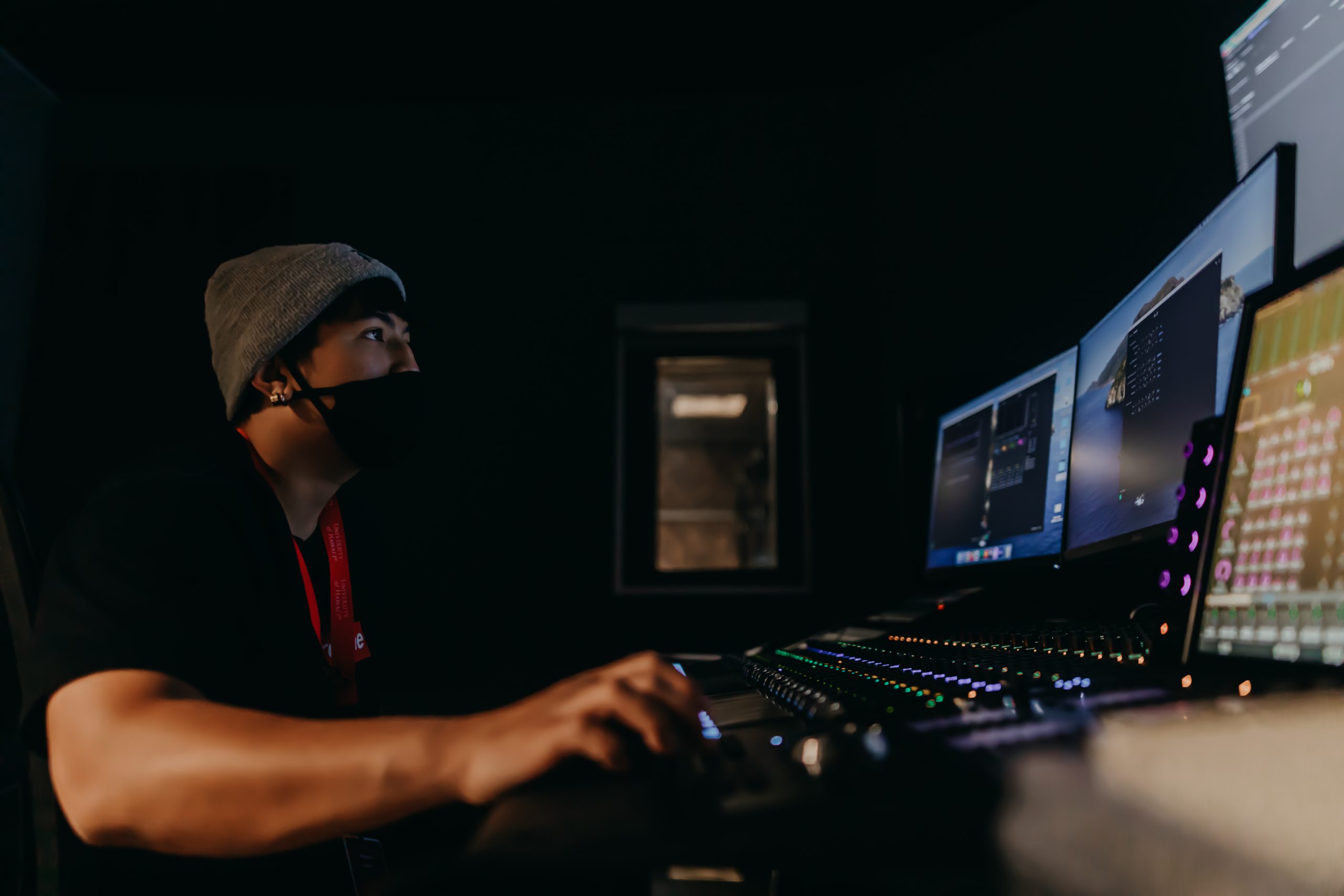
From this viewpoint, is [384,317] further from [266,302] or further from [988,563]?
[988,563]

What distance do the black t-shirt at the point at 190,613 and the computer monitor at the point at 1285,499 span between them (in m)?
0.85

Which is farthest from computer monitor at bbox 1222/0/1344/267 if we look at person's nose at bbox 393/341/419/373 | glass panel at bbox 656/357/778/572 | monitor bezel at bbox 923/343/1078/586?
glass panel at bbox 656/357/778/572

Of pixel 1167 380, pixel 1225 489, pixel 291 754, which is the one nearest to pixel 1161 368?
pixel 1167 380

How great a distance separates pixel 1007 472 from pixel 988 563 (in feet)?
0.58

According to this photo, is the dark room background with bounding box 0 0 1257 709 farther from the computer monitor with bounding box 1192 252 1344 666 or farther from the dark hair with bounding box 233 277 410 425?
the computer monitor with bounding box 1192 252 1344 666

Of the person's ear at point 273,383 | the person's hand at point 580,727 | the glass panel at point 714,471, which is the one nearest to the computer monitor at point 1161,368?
the person's hand at point 580,727

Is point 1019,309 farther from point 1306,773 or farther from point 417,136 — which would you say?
point 417,136

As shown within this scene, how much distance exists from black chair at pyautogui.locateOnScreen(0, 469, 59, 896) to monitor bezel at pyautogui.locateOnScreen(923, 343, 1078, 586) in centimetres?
132

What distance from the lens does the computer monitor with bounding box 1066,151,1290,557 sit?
86 centimetres

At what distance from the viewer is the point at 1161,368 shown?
1.01 m

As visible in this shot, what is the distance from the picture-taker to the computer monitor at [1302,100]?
1.06 metres

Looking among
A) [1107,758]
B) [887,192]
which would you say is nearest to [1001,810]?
[1107,758]

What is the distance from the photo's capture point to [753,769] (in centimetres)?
44

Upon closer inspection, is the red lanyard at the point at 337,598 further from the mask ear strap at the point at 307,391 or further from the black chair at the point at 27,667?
the black chair at the point at 27,667
